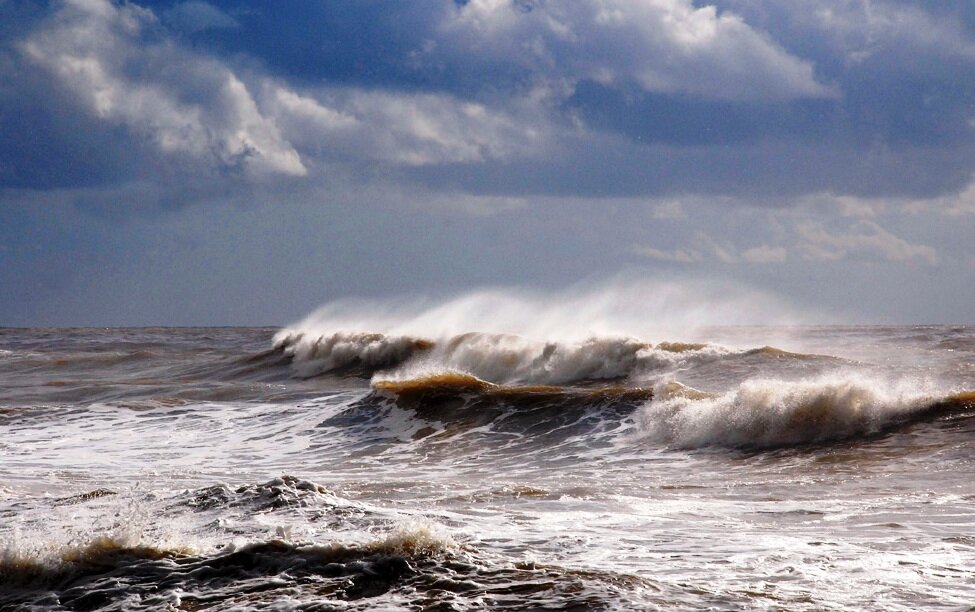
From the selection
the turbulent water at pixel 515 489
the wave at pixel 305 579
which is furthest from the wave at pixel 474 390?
the wave at pixel 305 579

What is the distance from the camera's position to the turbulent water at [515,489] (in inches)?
227

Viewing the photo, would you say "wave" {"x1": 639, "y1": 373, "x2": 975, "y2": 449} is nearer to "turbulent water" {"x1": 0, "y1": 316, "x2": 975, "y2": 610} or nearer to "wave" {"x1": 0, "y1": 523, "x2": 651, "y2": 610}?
"turbulent water" {"x1": 0, "y1": 316, "x2": 975, "y2": 610}

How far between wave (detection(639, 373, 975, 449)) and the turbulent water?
38mm

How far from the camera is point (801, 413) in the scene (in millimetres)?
13070

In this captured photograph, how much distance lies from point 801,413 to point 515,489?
518 centimetres

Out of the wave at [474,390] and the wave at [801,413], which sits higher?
the wave at [474,390]

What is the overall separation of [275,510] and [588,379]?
15.6m

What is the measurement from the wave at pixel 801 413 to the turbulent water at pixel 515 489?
0.04 meters

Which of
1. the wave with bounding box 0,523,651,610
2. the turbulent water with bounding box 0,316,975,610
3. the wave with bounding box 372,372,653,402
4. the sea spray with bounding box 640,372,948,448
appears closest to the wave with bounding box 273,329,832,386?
the turbulent water with bounding box 0,316,975,610

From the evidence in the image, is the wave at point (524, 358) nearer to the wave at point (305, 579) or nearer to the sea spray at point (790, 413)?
the sea spray at point (790, 413)

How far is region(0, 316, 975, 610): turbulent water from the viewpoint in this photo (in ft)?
19.0

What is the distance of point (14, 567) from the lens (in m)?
6.23

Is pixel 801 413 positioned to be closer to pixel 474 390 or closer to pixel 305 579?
pixel 474 390

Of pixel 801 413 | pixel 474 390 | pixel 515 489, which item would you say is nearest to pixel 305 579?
pixel 515 489
